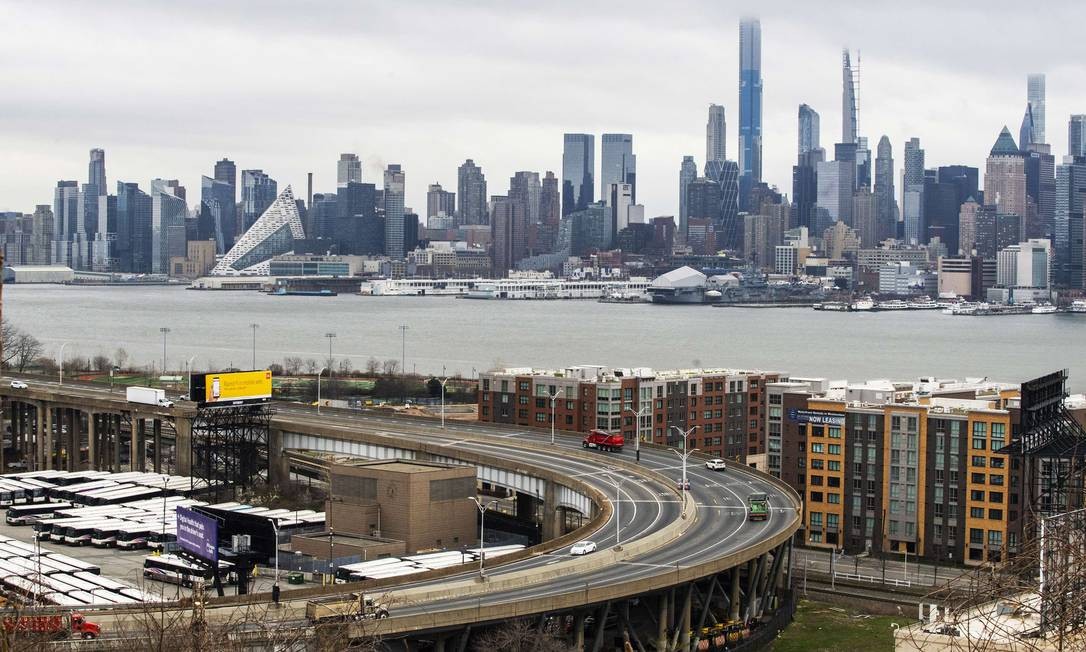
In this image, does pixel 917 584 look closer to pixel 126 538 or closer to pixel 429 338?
pixel 126 538

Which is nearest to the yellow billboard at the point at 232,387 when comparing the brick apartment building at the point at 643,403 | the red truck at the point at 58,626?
the brick apartment building at the point at 643,403

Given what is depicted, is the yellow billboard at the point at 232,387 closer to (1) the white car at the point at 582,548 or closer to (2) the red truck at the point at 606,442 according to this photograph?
(2) the red truck at the point at 606,442

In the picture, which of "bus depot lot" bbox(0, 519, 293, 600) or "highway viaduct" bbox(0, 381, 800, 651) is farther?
"bus depot lot" bbox(0, 519, 293, 600)

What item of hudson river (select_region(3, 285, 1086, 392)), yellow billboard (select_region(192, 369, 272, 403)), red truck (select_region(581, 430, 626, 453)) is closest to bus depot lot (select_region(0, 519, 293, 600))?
yellow billboard (select_region(192, 369, 272, 403))

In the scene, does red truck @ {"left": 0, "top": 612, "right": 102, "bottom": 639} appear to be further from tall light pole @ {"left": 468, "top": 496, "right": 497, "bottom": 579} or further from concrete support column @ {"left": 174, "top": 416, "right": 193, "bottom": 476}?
concrete support column @ {"left": 174, "top": 416, "right": 193, "bottom": 476}

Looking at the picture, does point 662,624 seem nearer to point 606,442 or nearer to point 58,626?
point 58,626
